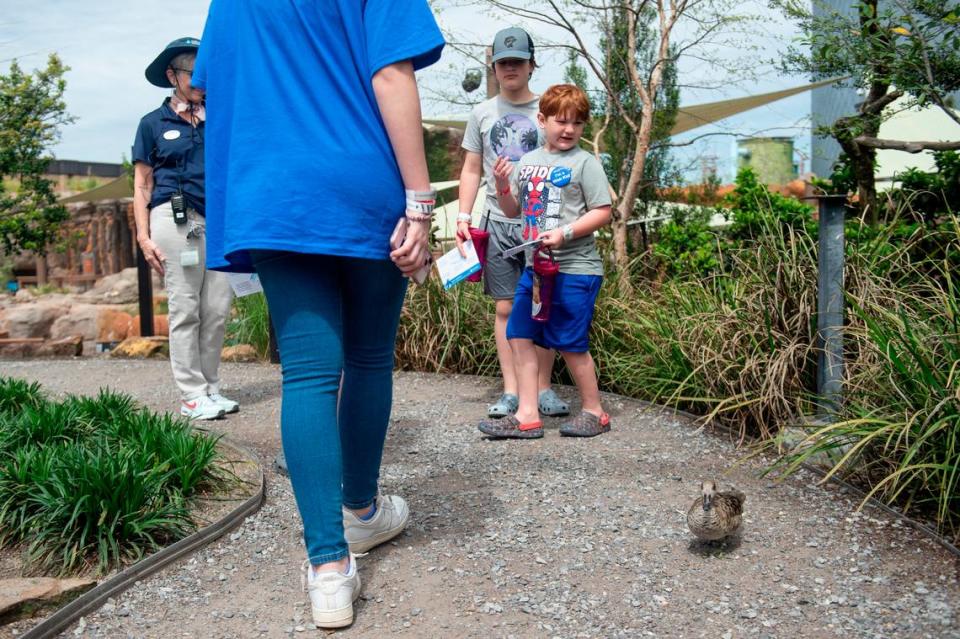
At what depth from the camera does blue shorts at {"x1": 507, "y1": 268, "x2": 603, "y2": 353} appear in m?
4.27

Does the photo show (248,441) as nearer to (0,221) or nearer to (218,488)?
(218,488)

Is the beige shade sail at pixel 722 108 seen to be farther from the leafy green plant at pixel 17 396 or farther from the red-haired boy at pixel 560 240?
the leafy green plant at pixel 17 396

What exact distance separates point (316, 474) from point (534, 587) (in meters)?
0.78

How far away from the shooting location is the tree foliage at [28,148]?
9141 millimetres

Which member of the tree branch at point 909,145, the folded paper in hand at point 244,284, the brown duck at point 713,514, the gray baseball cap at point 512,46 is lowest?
the brown duck at point 713,514

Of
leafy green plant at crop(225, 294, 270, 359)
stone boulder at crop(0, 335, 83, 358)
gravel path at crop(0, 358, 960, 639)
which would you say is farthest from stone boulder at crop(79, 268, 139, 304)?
gravel path at crop(0, 358, 960, 639)

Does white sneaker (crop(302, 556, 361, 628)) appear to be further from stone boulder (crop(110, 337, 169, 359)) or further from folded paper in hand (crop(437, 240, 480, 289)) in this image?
stone boulder (crop(110, 337, 169, 359))

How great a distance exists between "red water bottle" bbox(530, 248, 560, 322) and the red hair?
0.63m

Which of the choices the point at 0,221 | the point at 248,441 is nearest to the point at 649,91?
the point at 248,441

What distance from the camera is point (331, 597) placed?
2.38m

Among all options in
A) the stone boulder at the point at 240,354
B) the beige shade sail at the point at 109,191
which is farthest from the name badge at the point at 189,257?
the beige shade sail at the point at 109,191

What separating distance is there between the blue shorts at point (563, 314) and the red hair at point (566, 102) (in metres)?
0.73

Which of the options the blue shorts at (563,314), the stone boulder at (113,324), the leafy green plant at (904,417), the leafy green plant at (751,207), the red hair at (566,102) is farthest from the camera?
the stone boulder at (113,324)

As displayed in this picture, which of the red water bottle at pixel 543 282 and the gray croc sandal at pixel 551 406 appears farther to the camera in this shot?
the gray croc sandal at pixel 551 406
